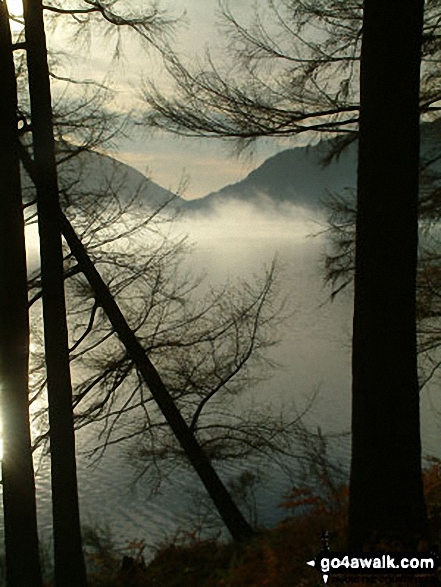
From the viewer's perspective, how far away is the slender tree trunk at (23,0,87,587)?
591 cm

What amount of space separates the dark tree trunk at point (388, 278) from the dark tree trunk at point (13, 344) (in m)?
3.15

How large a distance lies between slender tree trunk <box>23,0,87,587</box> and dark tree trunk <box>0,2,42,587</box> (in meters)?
0.24

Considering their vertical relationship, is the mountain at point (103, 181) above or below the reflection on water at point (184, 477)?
above

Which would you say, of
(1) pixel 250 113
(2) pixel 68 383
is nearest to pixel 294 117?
(1) pixel 250 113

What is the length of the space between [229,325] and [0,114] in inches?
173

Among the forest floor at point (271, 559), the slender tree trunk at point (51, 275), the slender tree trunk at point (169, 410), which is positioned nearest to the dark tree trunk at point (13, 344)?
the slender tree trunk at point (51, 275)

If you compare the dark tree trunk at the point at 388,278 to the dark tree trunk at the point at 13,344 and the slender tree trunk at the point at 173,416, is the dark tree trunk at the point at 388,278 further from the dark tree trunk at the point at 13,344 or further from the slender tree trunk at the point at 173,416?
the slender tree trunk at the point at 173,416

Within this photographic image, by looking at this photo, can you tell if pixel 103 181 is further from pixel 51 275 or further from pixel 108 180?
pixel 51 275

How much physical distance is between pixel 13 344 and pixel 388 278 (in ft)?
11.3

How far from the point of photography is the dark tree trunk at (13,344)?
18.6 feet

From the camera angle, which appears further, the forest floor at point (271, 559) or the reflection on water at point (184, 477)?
the reflection on water at point (184, 477)

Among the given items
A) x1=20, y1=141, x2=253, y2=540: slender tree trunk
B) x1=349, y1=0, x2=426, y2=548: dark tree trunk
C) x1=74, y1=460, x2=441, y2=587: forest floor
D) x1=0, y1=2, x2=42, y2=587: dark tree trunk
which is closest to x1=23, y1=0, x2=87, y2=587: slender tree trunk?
x1=0, y1=2, x2=42, y2=587: dark tree trunk

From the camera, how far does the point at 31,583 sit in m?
5.91

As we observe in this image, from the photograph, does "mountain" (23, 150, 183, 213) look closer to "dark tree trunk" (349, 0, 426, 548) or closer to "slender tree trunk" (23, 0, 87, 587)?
"slender tree trunk" (23, 0, 87, 587)
